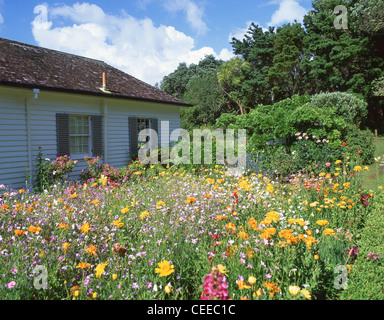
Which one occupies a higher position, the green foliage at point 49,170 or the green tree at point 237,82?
the green tree at point 237,82

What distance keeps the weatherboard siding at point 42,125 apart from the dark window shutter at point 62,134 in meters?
0.11

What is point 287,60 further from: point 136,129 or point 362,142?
point 136,129

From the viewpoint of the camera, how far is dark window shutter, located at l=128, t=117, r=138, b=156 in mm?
10742

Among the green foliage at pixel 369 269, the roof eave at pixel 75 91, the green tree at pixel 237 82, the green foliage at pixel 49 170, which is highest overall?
the green tree at pixel 237 82

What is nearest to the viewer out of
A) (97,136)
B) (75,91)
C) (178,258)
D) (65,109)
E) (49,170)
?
(178,258)

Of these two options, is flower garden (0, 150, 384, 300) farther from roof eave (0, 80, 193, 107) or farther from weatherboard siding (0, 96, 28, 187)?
roof eave (0, 80, 193, 107)

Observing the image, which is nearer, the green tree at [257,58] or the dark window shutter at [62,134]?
the dark window shutter at [62,134]

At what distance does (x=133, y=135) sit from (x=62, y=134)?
285 centimetres

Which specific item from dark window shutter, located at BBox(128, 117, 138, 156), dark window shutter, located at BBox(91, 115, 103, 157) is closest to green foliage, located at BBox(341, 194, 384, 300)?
dark window shutter, located at BBox(91, 115, 103, 157)

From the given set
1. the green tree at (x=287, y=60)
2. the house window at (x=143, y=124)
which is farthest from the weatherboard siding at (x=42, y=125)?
the green tree at (x=287, y=60)

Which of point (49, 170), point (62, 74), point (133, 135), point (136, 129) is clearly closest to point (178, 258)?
point (49, 170)

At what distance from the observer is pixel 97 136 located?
953 cm

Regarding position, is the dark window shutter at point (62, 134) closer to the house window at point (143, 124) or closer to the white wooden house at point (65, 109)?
the white wooden house at point (65, 109)

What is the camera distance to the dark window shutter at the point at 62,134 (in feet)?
27.6
